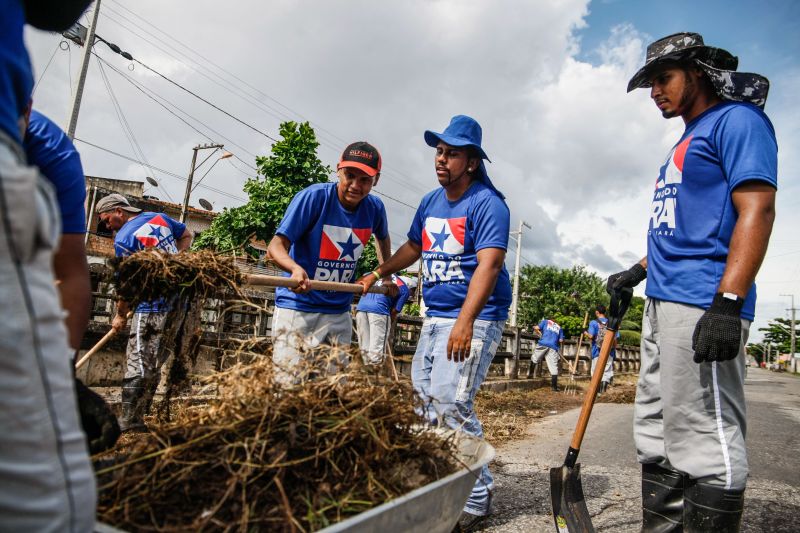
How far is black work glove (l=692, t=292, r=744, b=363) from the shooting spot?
1973 millimetres

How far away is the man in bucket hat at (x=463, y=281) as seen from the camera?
9.57 feet

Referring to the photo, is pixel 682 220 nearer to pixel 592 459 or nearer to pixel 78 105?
pixel 592 459

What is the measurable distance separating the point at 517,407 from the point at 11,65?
875 centimetres

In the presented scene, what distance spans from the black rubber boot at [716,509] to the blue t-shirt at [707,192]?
73cm

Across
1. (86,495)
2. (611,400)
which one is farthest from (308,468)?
(611,400)

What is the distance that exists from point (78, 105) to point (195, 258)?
12.2m

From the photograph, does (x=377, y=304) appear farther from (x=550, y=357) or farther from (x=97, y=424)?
(x=550, y=357)

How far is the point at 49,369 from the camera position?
3.17 ft

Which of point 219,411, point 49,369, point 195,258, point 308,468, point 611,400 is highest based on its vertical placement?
point 195,258

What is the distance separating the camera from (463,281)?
3.21 metres

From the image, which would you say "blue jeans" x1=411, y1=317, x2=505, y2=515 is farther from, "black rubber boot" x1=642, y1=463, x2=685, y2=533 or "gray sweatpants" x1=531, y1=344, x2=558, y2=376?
"gray sweatpants" x1=531, y1=344, x2=558, y2=376

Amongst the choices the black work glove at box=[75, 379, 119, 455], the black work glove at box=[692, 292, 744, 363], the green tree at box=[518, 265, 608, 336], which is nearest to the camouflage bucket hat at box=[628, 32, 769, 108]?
the black work glove at box=[692, 292, 744, 363]

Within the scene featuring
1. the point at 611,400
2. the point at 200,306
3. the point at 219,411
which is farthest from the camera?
the point at 611,400

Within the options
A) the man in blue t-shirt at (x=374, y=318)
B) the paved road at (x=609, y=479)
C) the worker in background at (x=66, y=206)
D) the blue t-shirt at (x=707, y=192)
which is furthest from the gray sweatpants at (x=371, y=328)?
the worker in background at (x=66, y=206)
